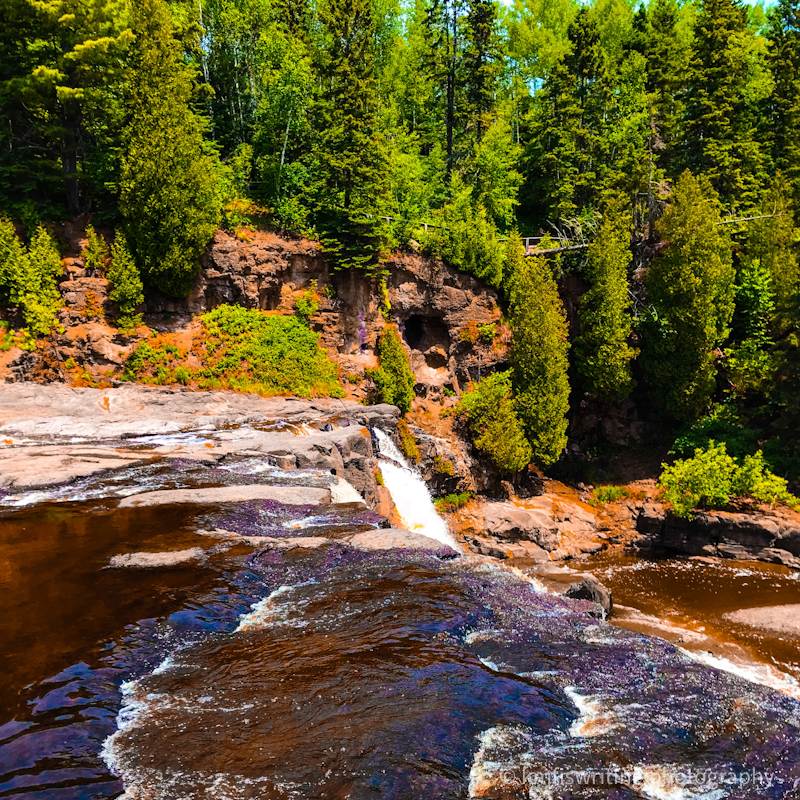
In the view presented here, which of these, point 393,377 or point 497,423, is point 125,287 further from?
point 497,423

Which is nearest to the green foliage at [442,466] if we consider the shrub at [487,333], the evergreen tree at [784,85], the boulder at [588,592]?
the shrub at [487,333]

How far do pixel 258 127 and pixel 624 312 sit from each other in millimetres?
21909

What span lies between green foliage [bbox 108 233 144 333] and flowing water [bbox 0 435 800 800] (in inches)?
719

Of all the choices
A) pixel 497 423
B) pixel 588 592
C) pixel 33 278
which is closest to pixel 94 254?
pixel 33 278

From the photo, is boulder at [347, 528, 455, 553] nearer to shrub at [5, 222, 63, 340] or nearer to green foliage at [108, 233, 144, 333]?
green foliage at [108, 233, 144, 333]

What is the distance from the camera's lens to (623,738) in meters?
→ 3.80

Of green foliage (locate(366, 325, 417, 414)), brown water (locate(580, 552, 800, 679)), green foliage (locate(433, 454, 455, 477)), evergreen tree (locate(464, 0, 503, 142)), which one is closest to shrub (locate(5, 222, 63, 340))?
green foliage (locate(366, 325, 417, 414))

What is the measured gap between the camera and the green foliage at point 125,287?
2355 cm

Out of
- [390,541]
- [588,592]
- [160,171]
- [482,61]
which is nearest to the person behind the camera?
[390,541]

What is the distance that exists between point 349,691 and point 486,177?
34.3 meters

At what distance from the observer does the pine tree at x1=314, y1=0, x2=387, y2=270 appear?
2825 cm

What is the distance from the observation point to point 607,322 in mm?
28406

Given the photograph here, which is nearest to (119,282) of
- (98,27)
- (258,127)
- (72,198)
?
(72,198)

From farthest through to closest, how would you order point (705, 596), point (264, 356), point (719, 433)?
1. point (719, 433)
2. point (264, 356)
3. point (705, 596)
